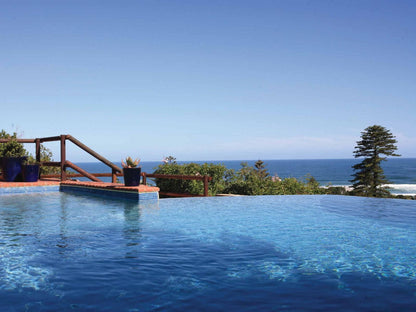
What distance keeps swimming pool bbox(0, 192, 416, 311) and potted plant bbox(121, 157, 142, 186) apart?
207cm

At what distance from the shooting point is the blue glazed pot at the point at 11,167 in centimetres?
1230

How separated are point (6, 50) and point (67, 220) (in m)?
18.9

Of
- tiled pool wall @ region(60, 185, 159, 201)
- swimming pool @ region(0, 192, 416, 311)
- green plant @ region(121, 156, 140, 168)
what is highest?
green plant @ region(121, 156, 140, 168)

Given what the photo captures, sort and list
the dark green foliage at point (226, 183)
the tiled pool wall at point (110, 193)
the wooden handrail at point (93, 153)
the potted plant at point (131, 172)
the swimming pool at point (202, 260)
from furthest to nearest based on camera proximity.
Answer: the dark green foliage at point (226, 183)
the wooden handrail at point (93, 153)
the potted plant at point (131, 172)
the tiled pool wall at point (110, 193)
the swimming pool at point (202, 260)

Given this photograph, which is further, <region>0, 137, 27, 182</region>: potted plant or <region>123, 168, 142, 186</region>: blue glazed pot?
<region>0, 137, 27, 182</region>: potted plant

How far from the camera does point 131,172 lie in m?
10.3

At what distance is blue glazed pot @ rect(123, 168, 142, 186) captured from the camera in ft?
33.8

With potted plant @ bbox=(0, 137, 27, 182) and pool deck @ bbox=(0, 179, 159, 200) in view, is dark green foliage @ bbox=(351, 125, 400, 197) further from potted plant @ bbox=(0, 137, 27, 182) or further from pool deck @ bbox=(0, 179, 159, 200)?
potted plant @ bbox=(0, 137, 27, 182)

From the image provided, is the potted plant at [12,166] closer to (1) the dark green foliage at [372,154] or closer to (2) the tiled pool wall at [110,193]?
(2) the tiled pool wall at [110,193]

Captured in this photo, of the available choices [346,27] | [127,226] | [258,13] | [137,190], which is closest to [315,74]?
[346,27]

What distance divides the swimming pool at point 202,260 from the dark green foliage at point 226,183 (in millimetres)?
5172

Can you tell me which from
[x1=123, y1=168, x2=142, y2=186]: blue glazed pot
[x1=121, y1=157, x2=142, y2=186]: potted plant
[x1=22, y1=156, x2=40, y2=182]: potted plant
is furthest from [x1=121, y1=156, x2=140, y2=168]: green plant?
[x1=22, y1=156, x2=40, y2=182]: potted plant

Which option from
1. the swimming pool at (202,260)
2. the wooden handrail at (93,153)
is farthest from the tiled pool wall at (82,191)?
the swimming pool at (202,260)

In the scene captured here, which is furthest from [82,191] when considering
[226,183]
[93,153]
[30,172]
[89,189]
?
[226,183]
